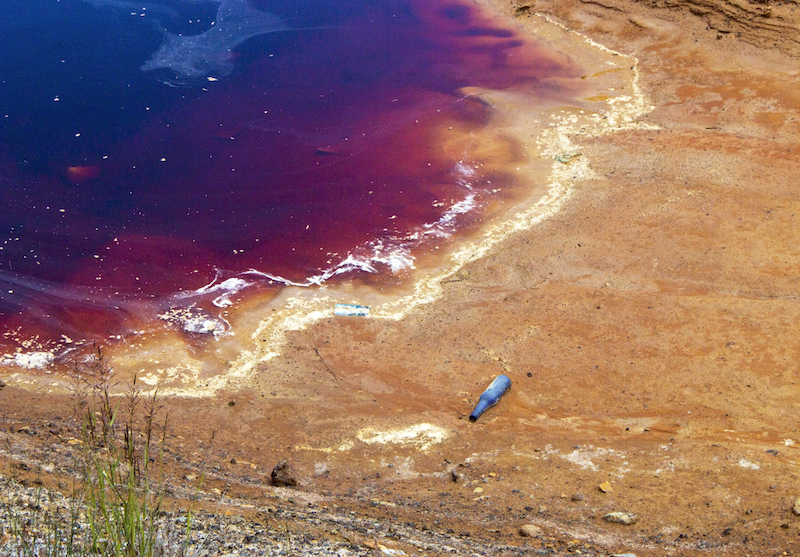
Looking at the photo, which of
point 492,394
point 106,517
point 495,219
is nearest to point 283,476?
point 492,394

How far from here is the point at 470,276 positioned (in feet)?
40.2

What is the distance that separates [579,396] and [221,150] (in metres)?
9.47

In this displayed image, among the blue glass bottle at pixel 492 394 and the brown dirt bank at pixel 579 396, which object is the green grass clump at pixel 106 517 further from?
the blue glass bottle at pixel 492 394

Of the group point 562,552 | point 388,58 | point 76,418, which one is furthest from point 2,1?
point 562,552

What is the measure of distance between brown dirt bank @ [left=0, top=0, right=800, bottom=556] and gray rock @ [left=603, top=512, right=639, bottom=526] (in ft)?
0.18

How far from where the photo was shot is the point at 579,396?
Result: 9.82 metres

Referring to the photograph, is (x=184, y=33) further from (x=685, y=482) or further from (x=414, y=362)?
(x=685, y=482)

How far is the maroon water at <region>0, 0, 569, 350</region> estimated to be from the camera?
12.5 meters

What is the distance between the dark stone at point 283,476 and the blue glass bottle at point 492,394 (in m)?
2.55

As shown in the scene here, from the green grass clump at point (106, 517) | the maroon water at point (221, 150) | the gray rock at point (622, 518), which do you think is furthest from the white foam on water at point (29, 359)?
the gray rock at point (622, 518)

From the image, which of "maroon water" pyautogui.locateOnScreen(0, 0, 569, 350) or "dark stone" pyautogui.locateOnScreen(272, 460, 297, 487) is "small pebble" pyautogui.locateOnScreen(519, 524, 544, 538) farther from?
"maroon water" pyautogui.locateOnScreen(0, 0, 569, 350)

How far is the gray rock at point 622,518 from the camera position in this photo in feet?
24.4

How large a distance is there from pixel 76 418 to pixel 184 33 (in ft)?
45.8

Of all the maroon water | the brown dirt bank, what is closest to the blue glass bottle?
the brown dirt bank
